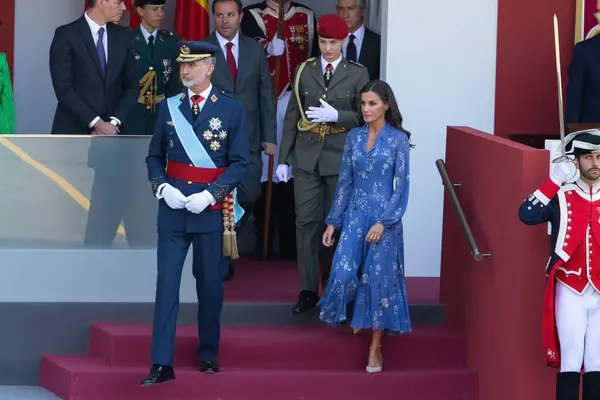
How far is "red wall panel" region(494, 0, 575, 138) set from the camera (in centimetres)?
1025

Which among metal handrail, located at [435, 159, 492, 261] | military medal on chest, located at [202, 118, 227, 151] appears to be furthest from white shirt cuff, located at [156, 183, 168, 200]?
metal handrail, located at [435, 159, 492, 261]

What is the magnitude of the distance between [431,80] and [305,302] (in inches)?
80.4

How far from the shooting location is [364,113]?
27.5 feet

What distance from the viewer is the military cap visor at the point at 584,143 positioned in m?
7.29

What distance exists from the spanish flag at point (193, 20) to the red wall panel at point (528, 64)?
2.25 metres

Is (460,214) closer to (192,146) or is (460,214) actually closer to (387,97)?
(387,97)

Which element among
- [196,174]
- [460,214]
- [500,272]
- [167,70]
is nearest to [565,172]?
[500,272]

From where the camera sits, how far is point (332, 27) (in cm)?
884

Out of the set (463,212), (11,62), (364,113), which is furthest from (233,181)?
(11,62)

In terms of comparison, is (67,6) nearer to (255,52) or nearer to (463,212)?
(255,52)

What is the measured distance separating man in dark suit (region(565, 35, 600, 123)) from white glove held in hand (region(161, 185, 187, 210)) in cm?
303

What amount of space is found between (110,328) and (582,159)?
2870 millimetres

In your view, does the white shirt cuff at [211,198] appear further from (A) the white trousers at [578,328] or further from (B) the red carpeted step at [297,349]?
(A) the white trousers at [578,328]

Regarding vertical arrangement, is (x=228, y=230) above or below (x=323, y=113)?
below
